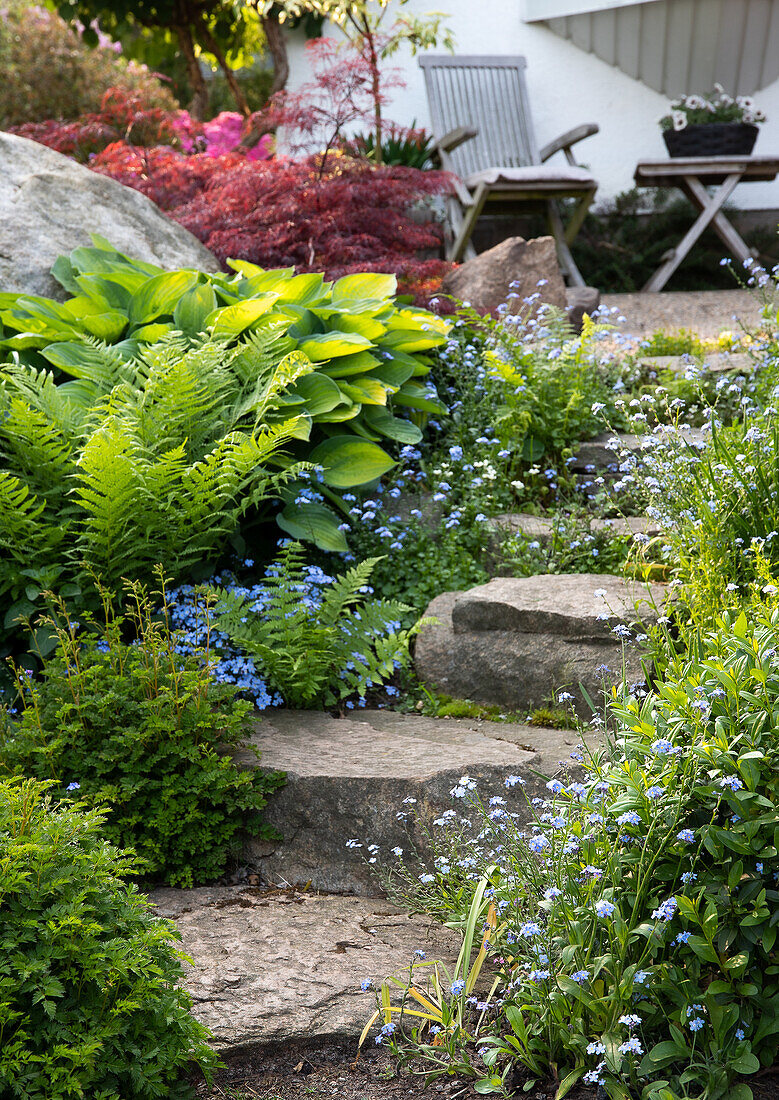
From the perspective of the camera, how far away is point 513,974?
1.71 m

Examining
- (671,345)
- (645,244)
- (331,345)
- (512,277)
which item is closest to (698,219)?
(645,244)

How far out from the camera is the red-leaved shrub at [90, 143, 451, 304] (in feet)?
15.6

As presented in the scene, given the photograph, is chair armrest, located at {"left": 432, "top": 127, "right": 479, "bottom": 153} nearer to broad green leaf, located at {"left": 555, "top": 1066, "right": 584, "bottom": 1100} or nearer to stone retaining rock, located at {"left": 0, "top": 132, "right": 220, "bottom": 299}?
stone retaining rock, located at {"left": 0, "top": 132, "right": 220, "bottom": 299}

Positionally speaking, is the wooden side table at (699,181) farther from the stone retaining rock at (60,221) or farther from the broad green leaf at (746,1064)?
the broad green leaf at (746,1064)

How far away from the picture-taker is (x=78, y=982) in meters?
1.42

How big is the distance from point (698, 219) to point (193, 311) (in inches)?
214

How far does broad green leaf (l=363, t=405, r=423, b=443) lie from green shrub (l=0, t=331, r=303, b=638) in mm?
495

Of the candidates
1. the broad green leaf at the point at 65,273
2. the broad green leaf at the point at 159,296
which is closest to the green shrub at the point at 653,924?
the broad green leaf at the point at 159,296

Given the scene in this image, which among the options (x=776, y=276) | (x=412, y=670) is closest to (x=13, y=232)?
(x=412, y=670)

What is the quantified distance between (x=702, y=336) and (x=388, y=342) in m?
2.86

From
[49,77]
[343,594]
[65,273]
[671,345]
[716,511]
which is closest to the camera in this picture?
[716,511]

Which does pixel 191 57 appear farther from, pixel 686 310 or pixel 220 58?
pixel 686 310

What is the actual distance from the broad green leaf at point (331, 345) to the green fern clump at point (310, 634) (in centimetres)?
89

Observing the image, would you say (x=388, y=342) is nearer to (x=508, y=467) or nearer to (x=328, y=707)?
(x=508, y=467)
